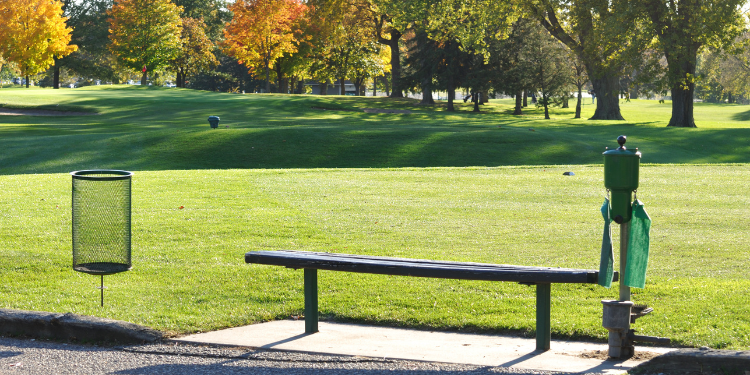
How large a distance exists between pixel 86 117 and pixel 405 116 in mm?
19565

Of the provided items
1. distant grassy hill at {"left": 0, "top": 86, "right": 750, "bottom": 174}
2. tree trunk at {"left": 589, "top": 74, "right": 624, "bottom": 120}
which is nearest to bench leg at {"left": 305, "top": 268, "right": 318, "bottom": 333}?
distant grassy hill at {"left": 0, "top": 86, "right": 750, "bottom": 174}

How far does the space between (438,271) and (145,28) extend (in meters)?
60.5

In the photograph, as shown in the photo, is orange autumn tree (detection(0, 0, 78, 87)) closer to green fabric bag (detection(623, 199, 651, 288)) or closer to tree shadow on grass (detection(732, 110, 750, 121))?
green fabric bag (detection(623, 199, 651, 288))

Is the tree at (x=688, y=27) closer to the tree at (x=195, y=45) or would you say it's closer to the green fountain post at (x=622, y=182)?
the green fountain post at (x=622, y=182)

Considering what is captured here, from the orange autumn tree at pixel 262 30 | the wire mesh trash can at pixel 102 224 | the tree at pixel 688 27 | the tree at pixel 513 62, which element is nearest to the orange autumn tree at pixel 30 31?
the orange autumn tree at pixel 262 30

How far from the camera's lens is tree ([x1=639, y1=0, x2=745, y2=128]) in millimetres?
29219

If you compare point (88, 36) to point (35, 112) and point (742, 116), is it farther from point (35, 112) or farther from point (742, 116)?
point (742, 116)

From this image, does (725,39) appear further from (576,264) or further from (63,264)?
(63,264)

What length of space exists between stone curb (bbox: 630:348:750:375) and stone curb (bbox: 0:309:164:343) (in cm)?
387

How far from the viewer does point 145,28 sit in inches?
2386

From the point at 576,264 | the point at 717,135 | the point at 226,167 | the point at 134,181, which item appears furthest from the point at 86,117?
→ the point at 576,264

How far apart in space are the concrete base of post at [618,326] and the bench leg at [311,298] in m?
2.35

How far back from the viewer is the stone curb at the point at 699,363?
4746mm

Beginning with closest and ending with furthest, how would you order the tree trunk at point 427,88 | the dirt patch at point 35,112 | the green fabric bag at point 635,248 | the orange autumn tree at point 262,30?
1. the green fabric bag at point 635,248
2. the dirt patch at point 35,112
3. the tree trunk at point 427,88
4. the orange autumn tree at point 262,30
